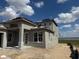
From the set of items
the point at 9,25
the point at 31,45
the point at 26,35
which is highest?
the point at 9,25

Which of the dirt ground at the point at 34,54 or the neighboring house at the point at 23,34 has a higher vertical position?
the neighboring house at the point at 23,34

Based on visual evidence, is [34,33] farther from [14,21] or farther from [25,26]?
[14,21]

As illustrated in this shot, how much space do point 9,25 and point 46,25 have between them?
39.7 ft

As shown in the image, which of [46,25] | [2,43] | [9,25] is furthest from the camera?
[46,25]

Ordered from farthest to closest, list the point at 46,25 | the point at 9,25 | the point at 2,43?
the point at 46,25 → the point at 9,25 → the point at 2,43

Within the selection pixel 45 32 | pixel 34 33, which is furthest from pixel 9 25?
pixel 45 32

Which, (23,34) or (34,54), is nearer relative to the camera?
(34,54)

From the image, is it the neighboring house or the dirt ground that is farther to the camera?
the neighboring house

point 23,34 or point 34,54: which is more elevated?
point 23,34

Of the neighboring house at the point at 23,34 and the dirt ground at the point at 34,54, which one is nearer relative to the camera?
the dirt ground at the point at 34,54

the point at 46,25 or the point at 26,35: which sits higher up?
the point at 46,25

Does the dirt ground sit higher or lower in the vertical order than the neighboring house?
lower

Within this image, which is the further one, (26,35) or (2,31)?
(26,35)

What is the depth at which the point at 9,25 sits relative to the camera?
26.4 m
